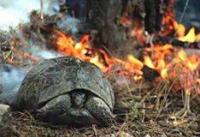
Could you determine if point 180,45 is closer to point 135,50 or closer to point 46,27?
point 135,50

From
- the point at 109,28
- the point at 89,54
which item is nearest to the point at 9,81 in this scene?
the point at 89,54

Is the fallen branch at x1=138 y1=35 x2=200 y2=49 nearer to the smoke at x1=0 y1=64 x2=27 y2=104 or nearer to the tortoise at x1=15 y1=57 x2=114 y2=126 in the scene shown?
the smoke at x1=0 y1=64 x2=27 y2=104

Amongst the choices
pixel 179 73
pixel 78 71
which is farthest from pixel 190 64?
pixel 78 71

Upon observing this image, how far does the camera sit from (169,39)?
23.4 ft

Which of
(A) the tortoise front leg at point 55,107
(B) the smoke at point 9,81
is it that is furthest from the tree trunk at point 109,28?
(A) the tortoise front leg at point 55,107

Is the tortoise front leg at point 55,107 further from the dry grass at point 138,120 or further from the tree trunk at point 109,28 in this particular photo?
the tree trunk at point 109,28

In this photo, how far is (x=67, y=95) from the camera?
4691mm

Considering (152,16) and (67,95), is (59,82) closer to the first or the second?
(67,95)

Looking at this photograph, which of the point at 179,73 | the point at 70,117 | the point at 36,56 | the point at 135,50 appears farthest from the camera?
the point at 135,50

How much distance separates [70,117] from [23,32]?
2.24 meters

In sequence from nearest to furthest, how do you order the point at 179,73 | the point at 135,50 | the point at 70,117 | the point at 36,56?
the point at 70,117 < the point at 179,73 < the point at 36,56 < the point at 135,50

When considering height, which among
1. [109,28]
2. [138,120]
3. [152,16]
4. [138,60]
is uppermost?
[152,16]

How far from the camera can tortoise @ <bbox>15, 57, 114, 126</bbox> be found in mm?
4648

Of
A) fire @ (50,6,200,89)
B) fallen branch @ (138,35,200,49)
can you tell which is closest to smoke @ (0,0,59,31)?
fire @ (50,6,200,89)
